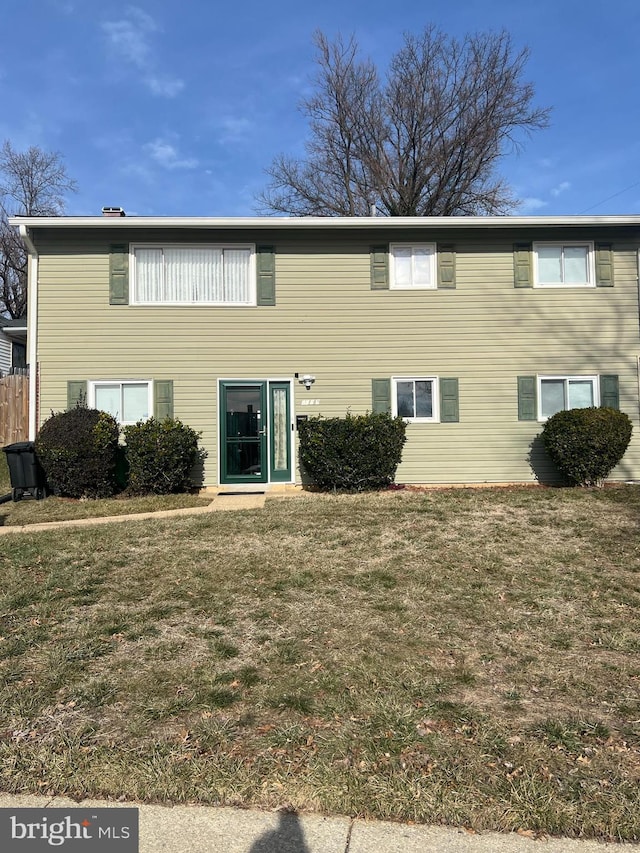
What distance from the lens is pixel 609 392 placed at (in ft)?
36.7

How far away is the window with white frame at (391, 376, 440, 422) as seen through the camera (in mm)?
11203

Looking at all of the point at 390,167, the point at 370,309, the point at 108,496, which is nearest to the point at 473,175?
the point at 390,167

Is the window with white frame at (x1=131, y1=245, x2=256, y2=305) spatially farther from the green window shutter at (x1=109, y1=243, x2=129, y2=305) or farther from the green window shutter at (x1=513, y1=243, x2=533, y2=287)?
the green window shutter at (x1=513, y1=243, x2=533, y2=287)

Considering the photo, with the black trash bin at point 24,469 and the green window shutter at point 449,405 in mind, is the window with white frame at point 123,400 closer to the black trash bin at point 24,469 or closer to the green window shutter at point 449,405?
the black trash bin at point 24,469

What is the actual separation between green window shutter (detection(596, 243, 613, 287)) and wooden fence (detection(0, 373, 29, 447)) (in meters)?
13.8

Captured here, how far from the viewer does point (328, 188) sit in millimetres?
24500

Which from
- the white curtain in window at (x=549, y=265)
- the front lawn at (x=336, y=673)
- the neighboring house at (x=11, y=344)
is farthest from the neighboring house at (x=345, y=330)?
the neighboring house at (x=11, y=344)

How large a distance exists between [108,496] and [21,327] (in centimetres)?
1282

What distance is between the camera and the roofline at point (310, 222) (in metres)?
10.6

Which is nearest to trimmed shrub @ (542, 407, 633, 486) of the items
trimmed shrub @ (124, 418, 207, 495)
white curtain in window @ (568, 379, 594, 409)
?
white curtain in window @ (568, 379, 594, 409)

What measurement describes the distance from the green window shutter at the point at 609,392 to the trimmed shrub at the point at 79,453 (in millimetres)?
9362

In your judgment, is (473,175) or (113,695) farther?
(473,175)

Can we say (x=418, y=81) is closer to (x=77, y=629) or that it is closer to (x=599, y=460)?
(x=599, y=460)

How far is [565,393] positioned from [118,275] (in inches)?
358
